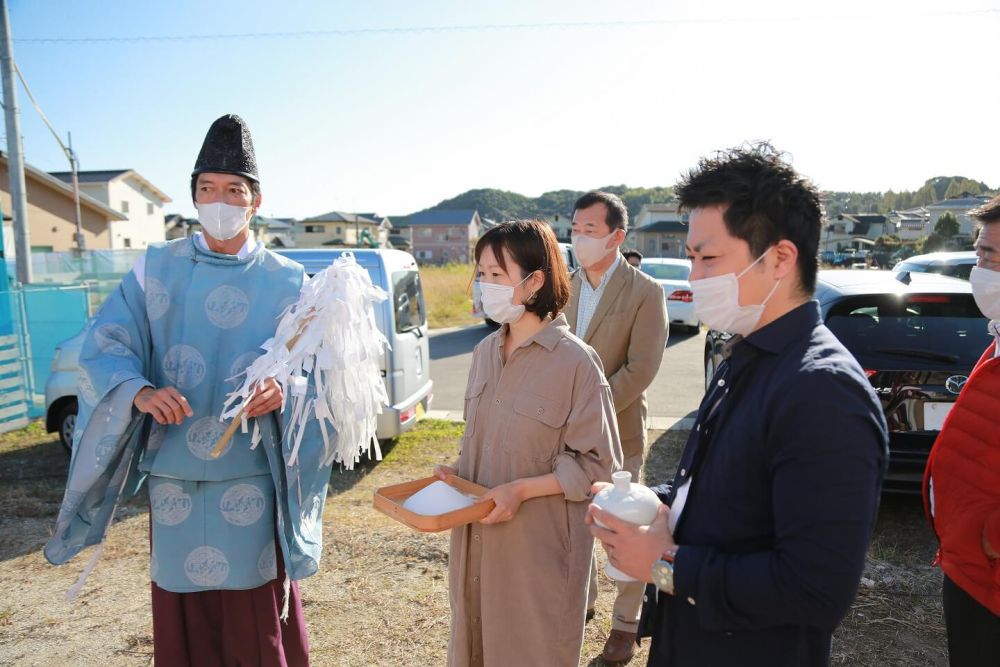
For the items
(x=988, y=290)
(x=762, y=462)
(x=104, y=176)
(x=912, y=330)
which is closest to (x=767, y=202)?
(x=762, y=462)

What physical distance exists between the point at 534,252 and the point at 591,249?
124cm

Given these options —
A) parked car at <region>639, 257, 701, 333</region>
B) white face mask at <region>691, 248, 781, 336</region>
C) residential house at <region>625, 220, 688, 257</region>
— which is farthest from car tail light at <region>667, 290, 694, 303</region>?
residential house at <region>625, 220, 688, 257</region>

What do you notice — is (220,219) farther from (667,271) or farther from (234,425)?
(667,271)

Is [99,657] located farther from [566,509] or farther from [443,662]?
[566,509]

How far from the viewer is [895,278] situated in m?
4.83

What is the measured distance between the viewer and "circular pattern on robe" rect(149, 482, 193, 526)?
2324 millimetres

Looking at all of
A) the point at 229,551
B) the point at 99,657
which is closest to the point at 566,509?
the point at 229,551

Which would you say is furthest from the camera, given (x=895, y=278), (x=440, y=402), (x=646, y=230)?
(x=646, y=230)

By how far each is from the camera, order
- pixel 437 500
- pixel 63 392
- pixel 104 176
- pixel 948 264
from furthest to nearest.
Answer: pixel 104 176, pixel 948 264, pixel 63 392, pixel 437 500

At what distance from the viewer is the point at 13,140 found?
29.3 feet

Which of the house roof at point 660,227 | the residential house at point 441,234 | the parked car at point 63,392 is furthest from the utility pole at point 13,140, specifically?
the residential house at point 441,234

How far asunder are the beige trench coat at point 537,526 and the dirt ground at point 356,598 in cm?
123

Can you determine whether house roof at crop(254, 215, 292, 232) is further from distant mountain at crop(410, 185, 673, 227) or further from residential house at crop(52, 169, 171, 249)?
residential house at crop(52, 169, 171, 249)

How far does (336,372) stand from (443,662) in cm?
171
